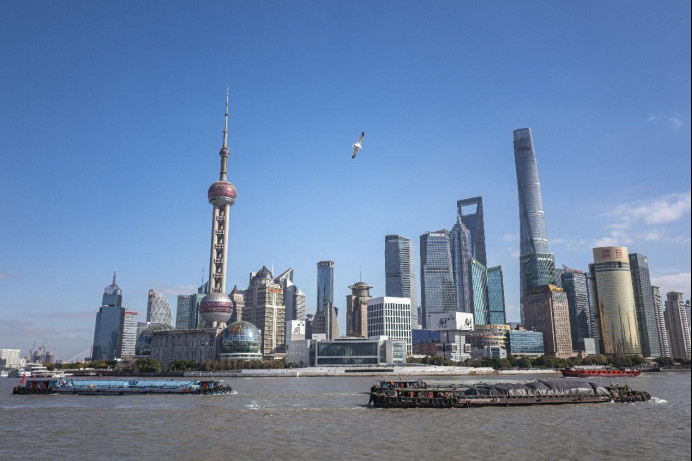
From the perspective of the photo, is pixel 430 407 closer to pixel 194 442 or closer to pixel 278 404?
pixel 278 404

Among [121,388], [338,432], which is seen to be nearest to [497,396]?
[338,432]

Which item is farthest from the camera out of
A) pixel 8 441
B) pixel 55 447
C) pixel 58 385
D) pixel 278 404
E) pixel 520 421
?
pixel 58 385

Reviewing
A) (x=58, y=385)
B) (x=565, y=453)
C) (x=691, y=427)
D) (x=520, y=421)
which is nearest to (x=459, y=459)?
(x=565, y=453)

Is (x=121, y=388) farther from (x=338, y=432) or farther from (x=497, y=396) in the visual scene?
(x=497, y=396)

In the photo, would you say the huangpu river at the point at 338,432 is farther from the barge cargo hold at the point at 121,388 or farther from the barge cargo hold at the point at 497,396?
the barge cargo hold at the point at 121,388

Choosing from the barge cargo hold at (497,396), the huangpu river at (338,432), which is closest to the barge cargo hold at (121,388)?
the huangpu river at (338,432)

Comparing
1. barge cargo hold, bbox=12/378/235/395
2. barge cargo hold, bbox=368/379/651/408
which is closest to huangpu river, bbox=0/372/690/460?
barge cargo hold, bbox=368/379/651/408
